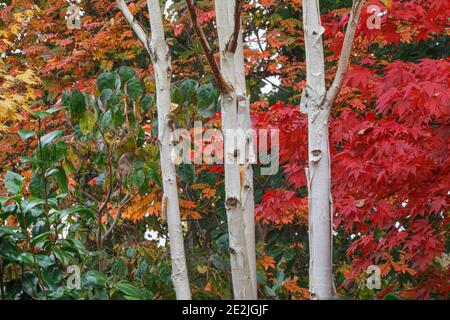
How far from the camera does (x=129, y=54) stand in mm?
5988

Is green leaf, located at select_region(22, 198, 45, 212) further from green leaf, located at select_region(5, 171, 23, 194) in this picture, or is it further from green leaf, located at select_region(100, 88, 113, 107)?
green leaf, located at select_region(100, 88, 113, 107)

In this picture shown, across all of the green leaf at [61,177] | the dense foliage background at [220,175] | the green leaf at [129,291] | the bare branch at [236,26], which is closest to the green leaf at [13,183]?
the dense foliage background at [220,175]

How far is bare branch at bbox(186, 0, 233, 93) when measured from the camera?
2721 mm

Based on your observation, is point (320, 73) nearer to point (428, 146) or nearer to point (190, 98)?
point (428, 146)

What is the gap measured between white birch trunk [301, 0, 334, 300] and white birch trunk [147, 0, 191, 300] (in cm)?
64

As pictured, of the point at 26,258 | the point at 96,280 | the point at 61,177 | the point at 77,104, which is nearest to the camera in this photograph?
the point at 26,258

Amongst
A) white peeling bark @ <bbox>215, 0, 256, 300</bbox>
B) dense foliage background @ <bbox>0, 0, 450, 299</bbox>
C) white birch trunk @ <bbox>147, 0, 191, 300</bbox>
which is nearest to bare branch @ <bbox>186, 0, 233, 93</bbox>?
white peeling bark @ <bbox>215, 0, 256, 300</bbox>

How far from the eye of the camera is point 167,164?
3297mm

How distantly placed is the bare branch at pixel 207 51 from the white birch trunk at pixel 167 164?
559 mm

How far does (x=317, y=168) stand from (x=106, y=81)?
56.6 inches

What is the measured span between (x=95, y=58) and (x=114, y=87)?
215 centimetres

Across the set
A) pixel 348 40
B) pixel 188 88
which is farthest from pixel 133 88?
pixel 348 40

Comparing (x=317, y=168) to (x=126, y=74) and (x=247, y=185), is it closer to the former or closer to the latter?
(x=247, y=185)
